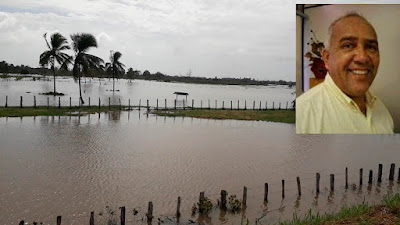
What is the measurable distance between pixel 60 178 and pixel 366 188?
29.2ft

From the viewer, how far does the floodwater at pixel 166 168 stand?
9531 millimetres

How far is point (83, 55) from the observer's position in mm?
32156

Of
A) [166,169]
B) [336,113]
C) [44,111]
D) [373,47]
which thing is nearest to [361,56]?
[373,47]

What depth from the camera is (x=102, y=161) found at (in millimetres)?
14367

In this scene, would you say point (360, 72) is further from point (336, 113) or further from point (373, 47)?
point (336, 113)

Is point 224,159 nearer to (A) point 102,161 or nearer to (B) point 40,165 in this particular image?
(A) point 102,161

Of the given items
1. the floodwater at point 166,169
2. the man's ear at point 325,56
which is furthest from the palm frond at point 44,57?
the man's ear at point 325,56

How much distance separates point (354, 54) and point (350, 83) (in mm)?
438

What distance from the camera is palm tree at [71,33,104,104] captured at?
31.4 meters

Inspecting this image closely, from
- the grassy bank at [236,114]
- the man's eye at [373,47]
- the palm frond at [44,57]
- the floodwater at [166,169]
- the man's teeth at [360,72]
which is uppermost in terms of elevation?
the palm frond at [44,57]

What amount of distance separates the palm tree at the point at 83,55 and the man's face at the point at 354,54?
27682 millimetres

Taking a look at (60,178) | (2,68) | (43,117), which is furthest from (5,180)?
(2,68)

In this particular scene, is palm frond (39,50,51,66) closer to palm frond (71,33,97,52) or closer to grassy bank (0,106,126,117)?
palm frond (71,33,97,52)

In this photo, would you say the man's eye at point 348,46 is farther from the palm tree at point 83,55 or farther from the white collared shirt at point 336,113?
the palm tree at point 83,55
